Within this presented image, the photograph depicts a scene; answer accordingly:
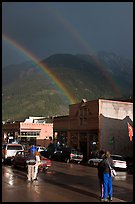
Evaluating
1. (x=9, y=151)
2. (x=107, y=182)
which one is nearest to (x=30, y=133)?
(x=9, y=151)

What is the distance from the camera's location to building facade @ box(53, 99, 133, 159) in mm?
40531

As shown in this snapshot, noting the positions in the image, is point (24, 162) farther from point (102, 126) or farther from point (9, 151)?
point (102, 126)

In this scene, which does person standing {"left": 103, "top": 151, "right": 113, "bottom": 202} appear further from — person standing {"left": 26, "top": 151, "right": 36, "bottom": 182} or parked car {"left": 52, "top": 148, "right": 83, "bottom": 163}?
parked car {"left": 52, "top": 148, "right": 83, "bottom": 163}

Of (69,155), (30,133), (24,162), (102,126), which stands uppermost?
(102,126)

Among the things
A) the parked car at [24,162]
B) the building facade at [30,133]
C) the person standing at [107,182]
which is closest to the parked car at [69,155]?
the parked car at [24,162]

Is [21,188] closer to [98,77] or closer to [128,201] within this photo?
[128,201]

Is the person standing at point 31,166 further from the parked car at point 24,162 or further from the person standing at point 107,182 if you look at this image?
the person standing at point 107,182

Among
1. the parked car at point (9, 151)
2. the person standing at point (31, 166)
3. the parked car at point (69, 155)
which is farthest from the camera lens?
the parked car at point (69, 155)

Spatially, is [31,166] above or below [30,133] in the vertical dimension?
below

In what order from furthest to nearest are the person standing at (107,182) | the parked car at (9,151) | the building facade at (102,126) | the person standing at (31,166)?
the building facade at (102,126), the parked car at (9,151), the person standing at (31,166), the person standing at (107,182)

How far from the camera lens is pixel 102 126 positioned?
40.4m

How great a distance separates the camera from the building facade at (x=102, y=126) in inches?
1596

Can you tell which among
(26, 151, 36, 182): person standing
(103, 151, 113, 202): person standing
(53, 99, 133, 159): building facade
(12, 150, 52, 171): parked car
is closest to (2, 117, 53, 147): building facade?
(53, 99, 133, 159): building facade

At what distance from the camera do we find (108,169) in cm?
1200
